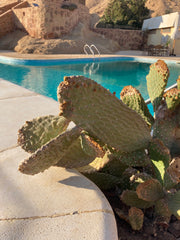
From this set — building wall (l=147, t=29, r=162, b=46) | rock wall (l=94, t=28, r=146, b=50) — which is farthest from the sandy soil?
building wall (l=147, t=29, r=162, b=46)

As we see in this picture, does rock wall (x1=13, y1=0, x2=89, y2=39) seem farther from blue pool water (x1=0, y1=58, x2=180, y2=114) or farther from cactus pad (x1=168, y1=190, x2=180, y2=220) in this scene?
cactus pad (x1=168, y1=190, x2=180, y2=220)

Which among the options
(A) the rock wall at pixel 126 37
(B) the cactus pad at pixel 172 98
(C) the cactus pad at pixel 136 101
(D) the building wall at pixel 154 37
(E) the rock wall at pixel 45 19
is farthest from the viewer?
(A) the rock wall at pixel 126 37

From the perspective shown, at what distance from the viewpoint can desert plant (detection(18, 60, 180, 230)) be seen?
100 centimetres

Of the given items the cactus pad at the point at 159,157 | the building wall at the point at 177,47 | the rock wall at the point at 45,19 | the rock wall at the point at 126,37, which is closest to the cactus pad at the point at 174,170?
the cactus pad at the point at 159,157

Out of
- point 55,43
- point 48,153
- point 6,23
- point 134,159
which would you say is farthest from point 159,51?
point 48,153

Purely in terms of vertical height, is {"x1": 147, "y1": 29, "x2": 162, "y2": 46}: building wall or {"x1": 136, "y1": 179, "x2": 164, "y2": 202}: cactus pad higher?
{"x1": 147, "y1": 29, "x2": 162, "y2": 46}: building wall

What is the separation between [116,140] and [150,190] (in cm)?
31

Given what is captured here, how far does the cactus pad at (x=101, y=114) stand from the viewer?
3.01 ft

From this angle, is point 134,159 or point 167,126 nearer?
point 134,159

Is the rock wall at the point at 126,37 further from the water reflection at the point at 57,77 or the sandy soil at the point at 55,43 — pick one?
the water reflection at the point at 57,77

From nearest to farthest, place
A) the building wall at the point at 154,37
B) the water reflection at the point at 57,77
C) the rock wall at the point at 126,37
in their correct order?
the water reflection at the point at 57,77, the building wall at the point at 154,37, the rock wall at the point at 126,37

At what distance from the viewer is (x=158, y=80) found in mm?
1377

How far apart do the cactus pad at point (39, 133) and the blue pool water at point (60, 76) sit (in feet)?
15.9

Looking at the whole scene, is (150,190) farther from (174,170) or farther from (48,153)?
(48,153)
